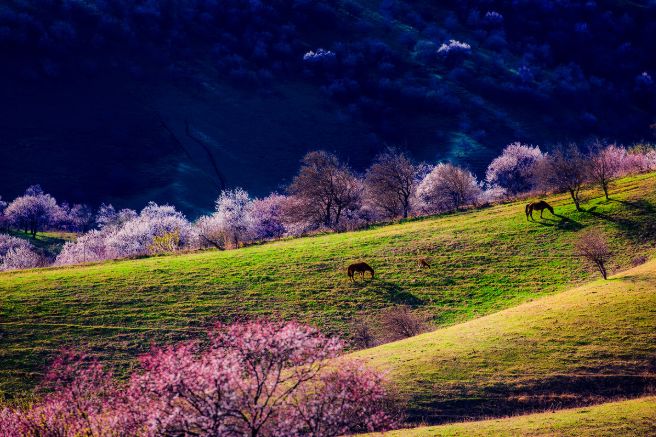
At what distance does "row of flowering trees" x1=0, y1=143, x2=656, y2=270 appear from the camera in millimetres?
81338

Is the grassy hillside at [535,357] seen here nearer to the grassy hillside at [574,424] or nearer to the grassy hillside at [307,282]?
the grassy hillside at [574,424]

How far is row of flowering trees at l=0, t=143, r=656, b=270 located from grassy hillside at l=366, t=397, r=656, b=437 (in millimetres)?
40434

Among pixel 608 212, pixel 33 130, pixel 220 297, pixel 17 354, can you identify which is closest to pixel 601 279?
pixel 608 212

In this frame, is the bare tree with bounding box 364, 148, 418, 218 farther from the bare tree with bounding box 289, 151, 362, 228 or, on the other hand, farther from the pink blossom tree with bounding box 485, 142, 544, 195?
the pink blossom tree with bounding box 485, 142, 544, 195

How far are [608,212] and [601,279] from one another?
55.6 feet

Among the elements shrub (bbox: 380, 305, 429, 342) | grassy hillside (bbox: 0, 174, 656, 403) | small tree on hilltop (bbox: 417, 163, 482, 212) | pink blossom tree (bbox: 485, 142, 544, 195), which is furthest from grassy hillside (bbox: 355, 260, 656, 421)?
pink blossom tree (bbox: 485, 142, 544, 195)

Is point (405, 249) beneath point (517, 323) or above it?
above

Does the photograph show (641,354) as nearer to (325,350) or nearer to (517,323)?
(517,323)

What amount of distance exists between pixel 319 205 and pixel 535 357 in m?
63.1

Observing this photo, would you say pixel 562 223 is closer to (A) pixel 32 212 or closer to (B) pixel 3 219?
(A) pixel 32 212

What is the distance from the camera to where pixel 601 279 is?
4453cm

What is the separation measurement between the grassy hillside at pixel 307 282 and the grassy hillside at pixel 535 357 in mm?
6950

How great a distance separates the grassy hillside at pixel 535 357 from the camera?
96.2 feet

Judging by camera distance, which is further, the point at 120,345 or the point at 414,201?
the point at 414,201
